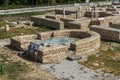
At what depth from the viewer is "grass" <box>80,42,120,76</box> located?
1588 centimetres

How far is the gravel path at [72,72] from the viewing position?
14539 mm

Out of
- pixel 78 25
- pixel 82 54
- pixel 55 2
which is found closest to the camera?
pixel 82 54

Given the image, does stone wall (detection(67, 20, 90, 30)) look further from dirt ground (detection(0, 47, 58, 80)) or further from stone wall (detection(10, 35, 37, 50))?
dirt ground (detection(0, 47, 58, 80))

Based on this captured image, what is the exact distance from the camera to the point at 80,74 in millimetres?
14953

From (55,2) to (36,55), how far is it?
130 ft

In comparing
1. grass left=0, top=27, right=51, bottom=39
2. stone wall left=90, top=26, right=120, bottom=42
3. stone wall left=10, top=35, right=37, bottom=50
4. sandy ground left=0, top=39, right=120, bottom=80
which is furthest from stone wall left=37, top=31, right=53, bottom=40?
sandy ground left=0, top=39, right=120, bottom=80

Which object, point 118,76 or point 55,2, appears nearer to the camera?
point 118,76

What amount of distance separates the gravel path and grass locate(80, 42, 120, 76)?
541mm

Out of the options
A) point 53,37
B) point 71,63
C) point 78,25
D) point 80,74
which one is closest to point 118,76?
point 80,74

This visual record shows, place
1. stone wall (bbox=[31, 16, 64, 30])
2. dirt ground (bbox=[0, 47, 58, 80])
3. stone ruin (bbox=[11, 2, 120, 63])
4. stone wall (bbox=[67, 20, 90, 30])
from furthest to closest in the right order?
stone wall (bbox=[31, 16, 64, 30]), stone wall (bbox=[67, 20, 90, 30]), stone ruin (bbox=[11, 2, 120, 63]), dirt ground (bbox=[0, 47, 58, 80])

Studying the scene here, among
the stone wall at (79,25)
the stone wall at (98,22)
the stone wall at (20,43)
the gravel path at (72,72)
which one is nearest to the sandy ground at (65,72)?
the gravel path at (72,72)

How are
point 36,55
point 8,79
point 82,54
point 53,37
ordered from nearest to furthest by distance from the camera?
point 8,79
point 36,55
point 82,54
point 53,37

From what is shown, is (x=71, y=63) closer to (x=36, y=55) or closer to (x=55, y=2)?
(x=36, y=55)

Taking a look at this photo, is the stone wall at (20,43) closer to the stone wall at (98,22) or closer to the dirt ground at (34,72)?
the dirt ground at (34,72)
